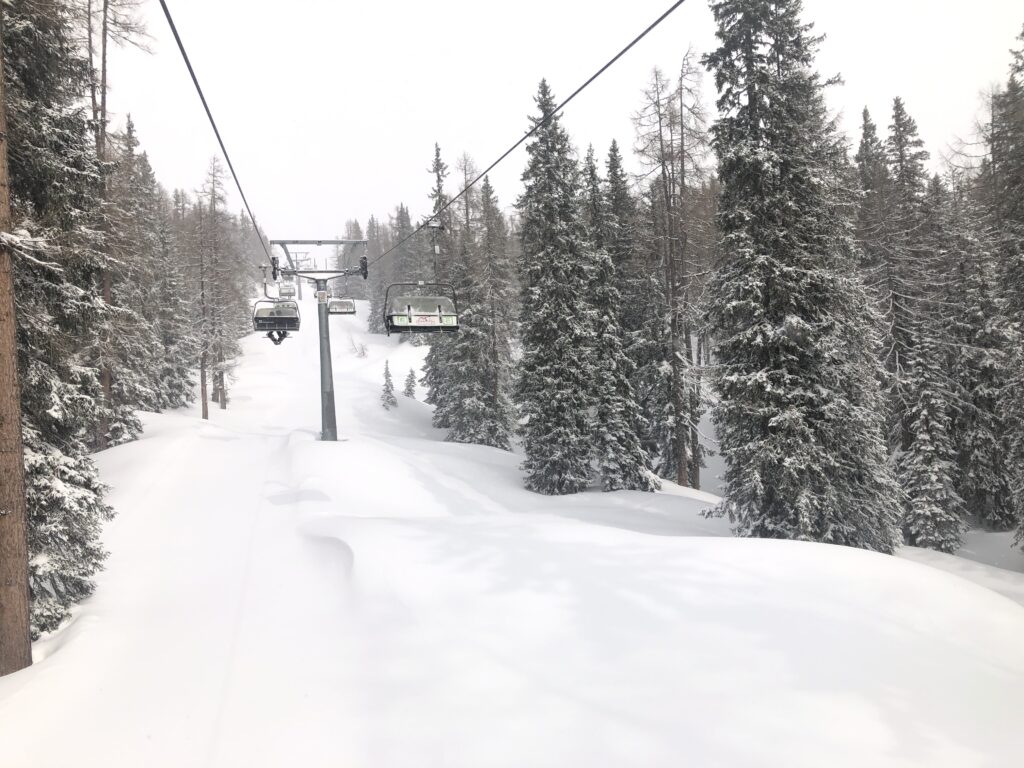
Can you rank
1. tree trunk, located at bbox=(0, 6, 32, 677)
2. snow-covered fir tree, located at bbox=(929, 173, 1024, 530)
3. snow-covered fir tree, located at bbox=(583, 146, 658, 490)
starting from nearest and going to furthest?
tree trunk, located at bbox=(0, 6, 32, 677) < snow-covered fir tree, located at bbox=(583, 146, 658, 490) < snow-covered fir tree, located at bbox=(929, 173, 1024, 530)

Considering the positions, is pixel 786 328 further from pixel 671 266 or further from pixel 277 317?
pixel 277 317

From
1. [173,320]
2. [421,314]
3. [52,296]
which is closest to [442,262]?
[173,320]

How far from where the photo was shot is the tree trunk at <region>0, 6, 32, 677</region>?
546 centimetres

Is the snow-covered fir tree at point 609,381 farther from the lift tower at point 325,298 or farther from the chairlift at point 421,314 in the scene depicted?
the lift tower at point 325,298

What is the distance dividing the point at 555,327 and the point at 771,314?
26.2 ft

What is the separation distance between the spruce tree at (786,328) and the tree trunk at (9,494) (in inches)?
444

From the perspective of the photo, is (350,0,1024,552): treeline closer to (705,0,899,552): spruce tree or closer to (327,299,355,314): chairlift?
(705,0,899,552): spruce tree

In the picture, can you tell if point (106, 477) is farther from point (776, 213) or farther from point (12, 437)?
point (776, 213)

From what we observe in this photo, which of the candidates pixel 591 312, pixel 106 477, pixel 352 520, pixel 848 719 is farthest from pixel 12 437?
pixel 591 312

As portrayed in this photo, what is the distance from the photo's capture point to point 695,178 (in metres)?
18.0

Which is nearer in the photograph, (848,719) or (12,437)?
(848,719)

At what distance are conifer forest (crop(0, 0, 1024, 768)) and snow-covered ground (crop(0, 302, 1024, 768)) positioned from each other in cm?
3

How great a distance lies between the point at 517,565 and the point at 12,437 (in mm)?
5490

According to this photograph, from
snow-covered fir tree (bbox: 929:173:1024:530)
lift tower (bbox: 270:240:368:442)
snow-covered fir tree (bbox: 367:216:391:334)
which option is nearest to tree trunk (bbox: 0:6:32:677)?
lift tower (bbox: 270:240:368:442)
